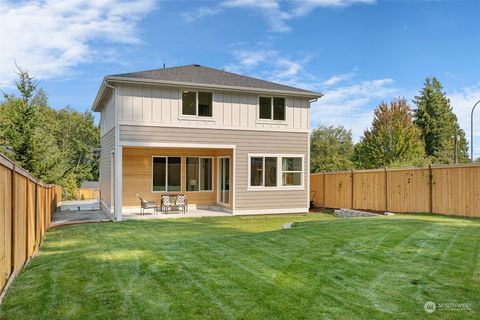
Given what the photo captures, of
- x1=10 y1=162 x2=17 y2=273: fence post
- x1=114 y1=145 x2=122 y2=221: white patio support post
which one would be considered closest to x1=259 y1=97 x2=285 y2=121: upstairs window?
x1=114 y1=145 x2=122 y2=221: white patio support post

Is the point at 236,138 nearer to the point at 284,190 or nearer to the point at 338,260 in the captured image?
the point at 284,190

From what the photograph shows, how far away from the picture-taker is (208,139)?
14992mm

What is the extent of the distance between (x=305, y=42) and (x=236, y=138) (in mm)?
9808

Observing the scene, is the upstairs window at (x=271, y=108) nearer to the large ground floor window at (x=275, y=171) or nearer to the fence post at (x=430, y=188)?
the large ground floor window at (x=275, y=171)

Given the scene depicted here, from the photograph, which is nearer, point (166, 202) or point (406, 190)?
point (406, 190)

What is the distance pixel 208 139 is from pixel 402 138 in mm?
19901

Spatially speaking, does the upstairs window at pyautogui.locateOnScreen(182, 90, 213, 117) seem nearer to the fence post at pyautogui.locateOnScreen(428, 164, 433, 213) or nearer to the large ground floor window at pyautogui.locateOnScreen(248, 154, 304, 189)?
the large ground floor window at pyautogui.locateOnScreen(248, 154, 304, 189)

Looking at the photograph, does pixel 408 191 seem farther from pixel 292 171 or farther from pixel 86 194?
pixel 86 194

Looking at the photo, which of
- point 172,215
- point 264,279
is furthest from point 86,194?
point 264,279

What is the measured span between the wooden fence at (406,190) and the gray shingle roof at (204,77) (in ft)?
15.0

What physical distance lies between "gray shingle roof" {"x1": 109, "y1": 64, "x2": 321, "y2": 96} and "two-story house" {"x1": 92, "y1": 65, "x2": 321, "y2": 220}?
44mm

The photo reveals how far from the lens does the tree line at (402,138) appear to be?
29.7 metres

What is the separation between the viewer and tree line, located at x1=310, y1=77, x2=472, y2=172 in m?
29.7

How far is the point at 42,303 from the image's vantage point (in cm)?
411
